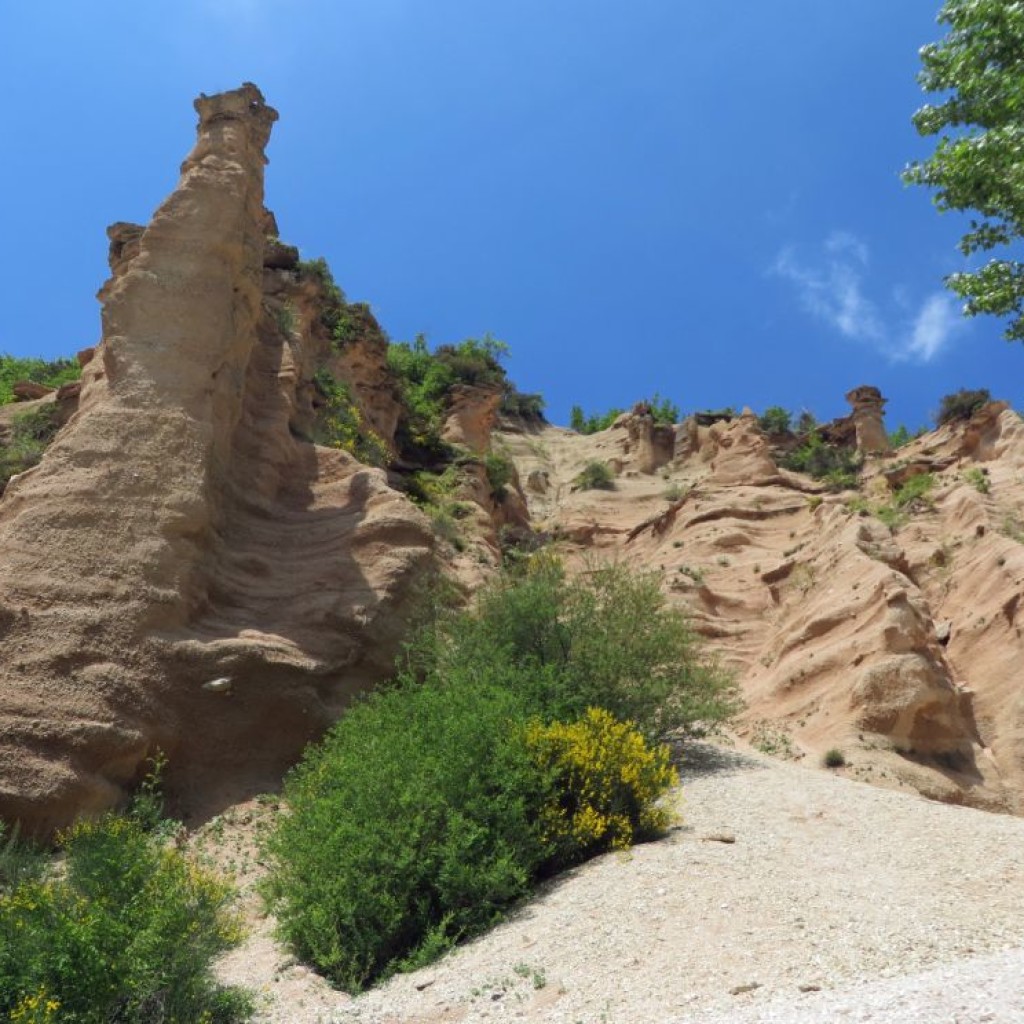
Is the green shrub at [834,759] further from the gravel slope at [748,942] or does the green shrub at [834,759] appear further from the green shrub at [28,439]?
the green shrub at [28,439]

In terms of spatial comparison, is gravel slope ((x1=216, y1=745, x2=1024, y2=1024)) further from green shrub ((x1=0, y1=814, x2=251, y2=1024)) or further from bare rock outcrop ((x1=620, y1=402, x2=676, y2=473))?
bare rock outcrop ((x1=620, y1=402, x2=676, y2=473))

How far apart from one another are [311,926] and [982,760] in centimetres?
1290

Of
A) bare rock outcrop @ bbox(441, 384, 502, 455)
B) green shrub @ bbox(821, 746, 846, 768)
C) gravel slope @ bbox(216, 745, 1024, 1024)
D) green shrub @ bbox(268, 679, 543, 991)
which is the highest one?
bare rock outcrop @ bbox(441, 384, 502, 455)

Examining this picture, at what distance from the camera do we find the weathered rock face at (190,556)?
1238 centimetres

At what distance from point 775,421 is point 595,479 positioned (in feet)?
47.5

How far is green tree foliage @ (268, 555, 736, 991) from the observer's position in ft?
30.7

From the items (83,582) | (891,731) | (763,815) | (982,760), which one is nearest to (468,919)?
(763,815)

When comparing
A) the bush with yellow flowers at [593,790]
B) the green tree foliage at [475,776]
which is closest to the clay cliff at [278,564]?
the green tree foliage at [475,776]

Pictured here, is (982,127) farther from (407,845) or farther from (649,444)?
(649,444)

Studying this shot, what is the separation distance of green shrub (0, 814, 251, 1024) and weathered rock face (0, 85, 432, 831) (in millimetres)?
3046

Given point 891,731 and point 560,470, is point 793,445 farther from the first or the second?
point 891,731

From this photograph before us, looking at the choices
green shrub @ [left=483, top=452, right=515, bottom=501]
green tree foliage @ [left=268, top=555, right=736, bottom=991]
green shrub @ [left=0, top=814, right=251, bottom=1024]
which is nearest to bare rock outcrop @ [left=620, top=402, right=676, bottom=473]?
green shrub @ [left=483, top=452, right=515, bottom=501]

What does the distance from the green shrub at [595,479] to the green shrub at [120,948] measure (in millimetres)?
35937

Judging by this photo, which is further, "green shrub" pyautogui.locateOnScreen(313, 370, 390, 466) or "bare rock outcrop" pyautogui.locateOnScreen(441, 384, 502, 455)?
"bare rock outcrop" pyautogui.locateOnScreen(441, 384, 502, 455)
